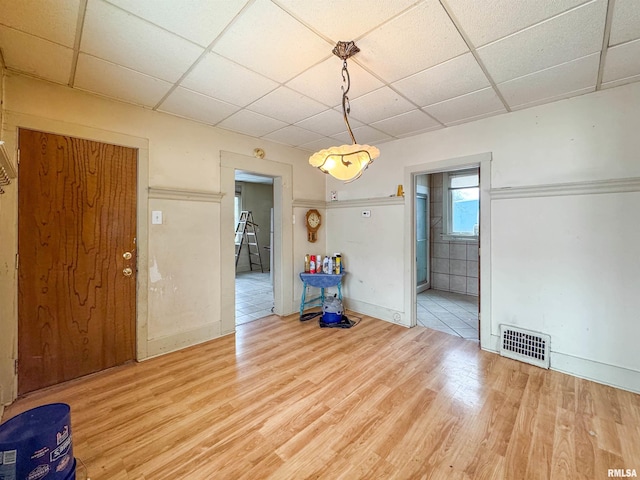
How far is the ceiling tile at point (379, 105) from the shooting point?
2.33m

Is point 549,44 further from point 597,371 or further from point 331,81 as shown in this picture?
point 597,371

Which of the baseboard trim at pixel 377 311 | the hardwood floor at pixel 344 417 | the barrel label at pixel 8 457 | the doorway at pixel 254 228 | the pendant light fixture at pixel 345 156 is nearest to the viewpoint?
the barrel label at pixel 8 457

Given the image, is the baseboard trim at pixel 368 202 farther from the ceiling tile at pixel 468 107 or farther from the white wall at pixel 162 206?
the white wall at pixel 162 206

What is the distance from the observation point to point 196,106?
2.54 m

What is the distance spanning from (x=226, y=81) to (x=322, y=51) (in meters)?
0.84

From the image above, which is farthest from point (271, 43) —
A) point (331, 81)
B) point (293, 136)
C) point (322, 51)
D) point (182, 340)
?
point (182, 340)

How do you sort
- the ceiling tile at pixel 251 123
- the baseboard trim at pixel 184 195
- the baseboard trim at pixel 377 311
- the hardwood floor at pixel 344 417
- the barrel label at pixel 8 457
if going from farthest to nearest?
the baseboard trim at pixel 377 311 → the ceiling tile at pixel 251 123 → the baseboard trim at pixel 184 195 → the hardwood floor at pixel 344 417 → the barrel label at pixel 8 457

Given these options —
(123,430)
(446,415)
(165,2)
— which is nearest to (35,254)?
(123,430)

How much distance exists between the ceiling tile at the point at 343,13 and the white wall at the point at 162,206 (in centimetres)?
194

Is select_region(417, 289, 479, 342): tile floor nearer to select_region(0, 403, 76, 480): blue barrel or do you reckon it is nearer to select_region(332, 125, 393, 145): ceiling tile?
select_region(332, 125, 393, 145): ceiling tile

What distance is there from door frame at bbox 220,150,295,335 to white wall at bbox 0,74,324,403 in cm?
3

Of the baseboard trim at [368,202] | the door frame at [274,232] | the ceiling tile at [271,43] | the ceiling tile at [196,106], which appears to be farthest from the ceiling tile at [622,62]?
the door frame at [274,232]

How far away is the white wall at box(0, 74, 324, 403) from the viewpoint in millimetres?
1969

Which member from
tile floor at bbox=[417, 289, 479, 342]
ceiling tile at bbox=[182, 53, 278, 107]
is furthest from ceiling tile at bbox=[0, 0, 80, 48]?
tile floor at bbox=[417, 289, 479, 342]
